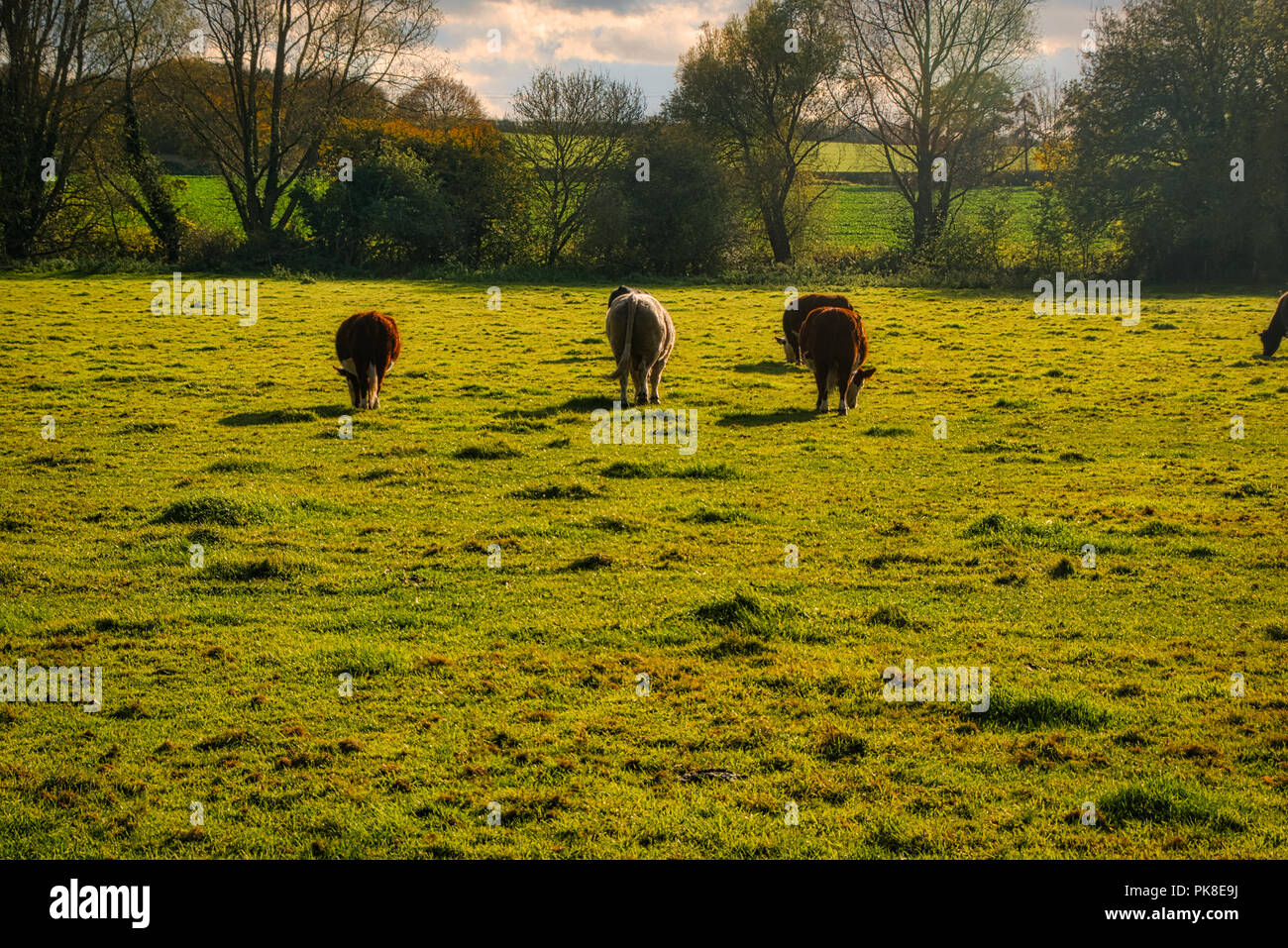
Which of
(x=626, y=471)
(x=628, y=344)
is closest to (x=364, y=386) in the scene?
(x=628, y=344)

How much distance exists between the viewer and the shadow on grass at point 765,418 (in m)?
16.0

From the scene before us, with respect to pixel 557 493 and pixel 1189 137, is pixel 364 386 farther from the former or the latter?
pixel 1189 137

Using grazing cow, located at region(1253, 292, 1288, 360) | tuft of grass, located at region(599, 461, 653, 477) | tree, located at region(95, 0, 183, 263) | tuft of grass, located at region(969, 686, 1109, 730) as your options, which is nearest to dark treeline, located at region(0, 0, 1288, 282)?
tree, located at region(95, 0, 183, 263)

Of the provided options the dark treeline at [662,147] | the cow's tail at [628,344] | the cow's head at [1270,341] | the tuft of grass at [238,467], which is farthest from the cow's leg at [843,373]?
the dark treeline at [662,147]

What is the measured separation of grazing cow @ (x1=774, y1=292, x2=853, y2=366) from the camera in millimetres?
21562

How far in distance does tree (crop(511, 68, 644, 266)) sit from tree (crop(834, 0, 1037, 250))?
37.5ft

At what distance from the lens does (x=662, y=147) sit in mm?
45656

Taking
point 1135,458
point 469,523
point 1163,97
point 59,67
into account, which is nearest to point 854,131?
point 1163,97

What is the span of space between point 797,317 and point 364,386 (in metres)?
10.3

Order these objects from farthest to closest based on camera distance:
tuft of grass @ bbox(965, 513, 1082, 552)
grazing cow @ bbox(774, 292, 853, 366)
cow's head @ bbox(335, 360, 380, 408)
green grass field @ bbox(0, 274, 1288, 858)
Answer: grazing cow @ bbox(774, 292, 853, 366), cow's head @ bbox(335, 360, 380, 408), tuft of grass @ bbox(965, 513, 1082, 552), green grass field @ bbox(0, 274, 1288, 858)

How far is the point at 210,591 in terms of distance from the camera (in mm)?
8531

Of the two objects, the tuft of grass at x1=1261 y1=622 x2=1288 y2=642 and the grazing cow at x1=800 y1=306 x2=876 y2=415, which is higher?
the grazing cow at x1=800 y1=306 x2=876 y2=415

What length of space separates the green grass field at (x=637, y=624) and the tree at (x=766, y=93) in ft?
112

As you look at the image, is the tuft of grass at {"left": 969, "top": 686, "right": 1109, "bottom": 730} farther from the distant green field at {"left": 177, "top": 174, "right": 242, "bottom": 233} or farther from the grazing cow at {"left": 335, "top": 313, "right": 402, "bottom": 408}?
the distant green field at {"left": 177, "top": 174, "right": 242, "bottom": 233}
